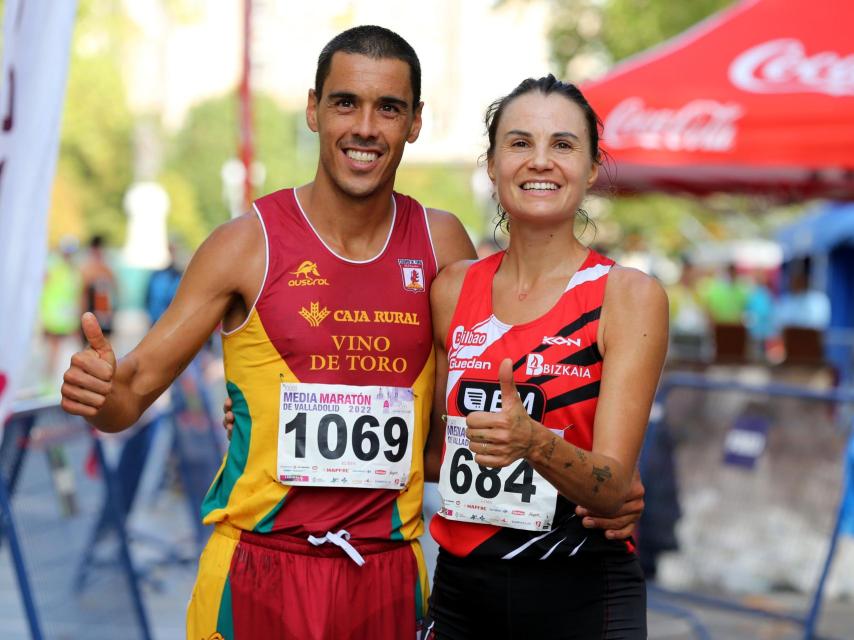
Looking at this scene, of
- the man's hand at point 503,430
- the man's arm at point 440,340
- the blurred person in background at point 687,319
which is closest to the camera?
the man's hand at point 503,430

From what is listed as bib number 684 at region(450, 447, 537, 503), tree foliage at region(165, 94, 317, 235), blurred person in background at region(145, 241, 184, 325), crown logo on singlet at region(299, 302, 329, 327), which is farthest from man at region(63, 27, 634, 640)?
tree foliage at region(165, 94, 317, 235)

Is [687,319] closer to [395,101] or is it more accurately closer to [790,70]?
[790,70]

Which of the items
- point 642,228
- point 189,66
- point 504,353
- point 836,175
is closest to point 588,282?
point 504,353

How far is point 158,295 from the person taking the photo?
11.6m

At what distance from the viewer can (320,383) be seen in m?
3.21

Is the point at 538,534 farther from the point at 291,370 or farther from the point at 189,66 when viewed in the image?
the point at 189,66

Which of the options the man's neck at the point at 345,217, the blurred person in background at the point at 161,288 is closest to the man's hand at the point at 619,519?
the man's neck at the point at 345,217

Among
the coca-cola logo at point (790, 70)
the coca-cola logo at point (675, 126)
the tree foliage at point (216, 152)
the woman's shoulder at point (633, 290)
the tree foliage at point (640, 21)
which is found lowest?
the woman's shoulder at point (633, 290)

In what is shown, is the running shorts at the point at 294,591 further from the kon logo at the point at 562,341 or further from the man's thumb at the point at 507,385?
the man's thumb at the point at 507,385

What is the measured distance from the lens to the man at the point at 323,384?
320cm

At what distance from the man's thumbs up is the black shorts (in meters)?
0.99

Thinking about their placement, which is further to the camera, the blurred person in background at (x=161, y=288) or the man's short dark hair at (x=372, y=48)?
the blurred person in background at (x=161, y=288)

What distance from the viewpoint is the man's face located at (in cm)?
326

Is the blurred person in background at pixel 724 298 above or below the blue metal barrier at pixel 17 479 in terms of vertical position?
above
